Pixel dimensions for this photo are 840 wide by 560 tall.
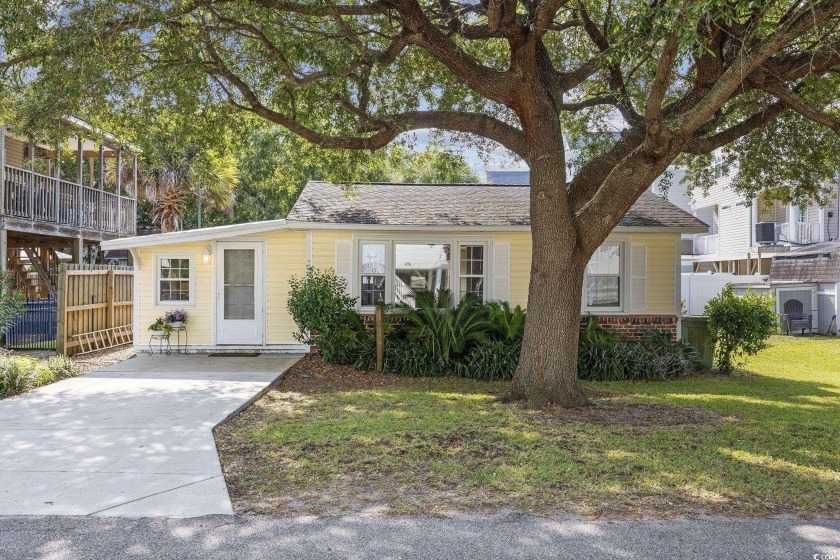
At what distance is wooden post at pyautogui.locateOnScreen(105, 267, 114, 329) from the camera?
1451 centimetres

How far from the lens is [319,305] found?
11.8 m

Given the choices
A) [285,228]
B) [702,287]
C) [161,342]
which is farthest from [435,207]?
[702,287]

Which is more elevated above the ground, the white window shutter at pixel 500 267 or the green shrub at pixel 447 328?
the white window shutter at pixel 500 267

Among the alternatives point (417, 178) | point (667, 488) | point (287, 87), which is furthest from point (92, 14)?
point (417, 178)

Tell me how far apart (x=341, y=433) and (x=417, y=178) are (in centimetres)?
2403

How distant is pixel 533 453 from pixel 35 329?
1150 cm

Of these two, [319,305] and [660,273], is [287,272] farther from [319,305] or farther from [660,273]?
[660,273]

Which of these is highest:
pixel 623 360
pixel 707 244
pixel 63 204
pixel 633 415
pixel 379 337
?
pixel 63 204

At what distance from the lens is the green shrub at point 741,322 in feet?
38.0

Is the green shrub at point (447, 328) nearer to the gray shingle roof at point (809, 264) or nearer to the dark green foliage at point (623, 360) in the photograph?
the dark green foliage at point (623, 360)

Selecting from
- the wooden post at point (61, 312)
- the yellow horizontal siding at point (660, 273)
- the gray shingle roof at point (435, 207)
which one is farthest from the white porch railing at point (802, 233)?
the wooden post at point (61, 312)

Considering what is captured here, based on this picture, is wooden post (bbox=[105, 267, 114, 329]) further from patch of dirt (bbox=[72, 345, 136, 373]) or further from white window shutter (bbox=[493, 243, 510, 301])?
white window shutter (bbox=[493, 243, 510, 301])

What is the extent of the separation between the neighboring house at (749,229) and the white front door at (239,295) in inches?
511

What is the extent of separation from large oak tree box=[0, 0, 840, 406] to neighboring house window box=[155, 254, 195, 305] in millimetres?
4044
